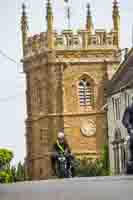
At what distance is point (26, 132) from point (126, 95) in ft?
147

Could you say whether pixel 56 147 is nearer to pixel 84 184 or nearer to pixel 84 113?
pixel 84 184

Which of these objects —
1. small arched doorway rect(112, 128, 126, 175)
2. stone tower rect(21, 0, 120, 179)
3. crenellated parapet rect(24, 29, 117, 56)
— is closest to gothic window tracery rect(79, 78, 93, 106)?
stone tower rect(21, 0, 120, 179)

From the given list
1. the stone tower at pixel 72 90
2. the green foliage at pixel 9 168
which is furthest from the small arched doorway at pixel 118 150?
the stone tower at pixel 72 90

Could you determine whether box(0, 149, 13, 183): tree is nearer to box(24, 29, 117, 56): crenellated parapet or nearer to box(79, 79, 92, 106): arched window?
box(79, 79, 92, 106): arched window

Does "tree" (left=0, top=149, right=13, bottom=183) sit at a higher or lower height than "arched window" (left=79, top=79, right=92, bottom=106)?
lower

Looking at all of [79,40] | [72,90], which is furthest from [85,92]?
[79,40]

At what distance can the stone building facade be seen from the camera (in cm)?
8256

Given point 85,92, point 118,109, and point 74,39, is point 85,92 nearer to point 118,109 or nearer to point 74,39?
point 74,39

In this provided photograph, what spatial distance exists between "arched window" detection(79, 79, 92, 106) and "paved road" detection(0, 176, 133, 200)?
97.9 m

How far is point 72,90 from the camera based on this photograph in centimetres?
11912

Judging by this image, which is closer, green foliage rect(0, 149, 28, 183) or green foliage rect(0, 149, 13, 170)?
green foliage rect(0, 149, 28, 183)

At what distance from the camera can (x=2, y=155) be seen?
393ft

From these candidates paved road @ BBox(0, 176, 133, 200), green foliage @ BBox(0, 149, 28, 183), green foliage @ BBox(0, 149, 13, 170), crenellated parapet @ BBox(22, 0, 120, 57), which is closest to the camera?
paved road @ BBox(0, 176, 133, 200)

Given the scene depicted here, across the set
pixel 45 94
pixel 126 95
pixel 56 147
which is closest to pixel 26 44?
pixel 45 94
